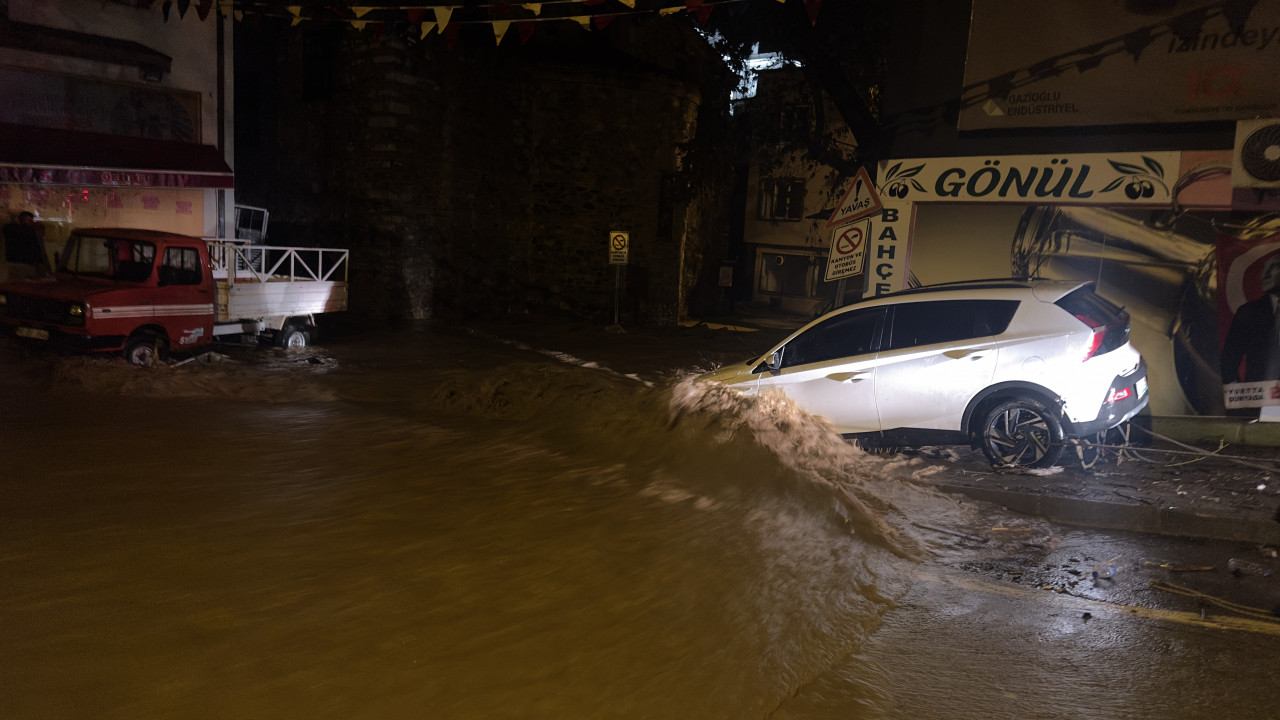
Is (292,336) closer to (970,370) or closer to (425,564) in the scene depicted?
(425,564)

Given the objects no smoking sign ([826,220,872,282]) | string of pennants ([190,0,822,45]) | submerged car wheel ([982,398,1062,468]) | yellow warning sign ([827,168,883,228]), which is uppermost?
string of pennants ([190,0,822,45])

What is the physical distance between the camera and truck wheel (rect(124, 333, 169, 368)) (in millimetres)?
10938

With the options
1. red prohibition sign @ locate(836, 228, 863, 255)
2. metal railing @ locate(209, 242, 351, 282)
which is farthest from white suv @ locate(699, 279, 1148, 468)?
metal railing @ locate(209, 242, 351, 282)

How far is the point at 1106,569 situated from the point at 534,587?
3738 mm

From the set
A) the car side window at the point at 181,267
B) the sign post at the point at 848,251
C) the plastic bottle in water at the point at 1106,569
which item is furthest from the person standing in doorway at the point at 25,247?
the plastic bottle in water at the point at 1106,569

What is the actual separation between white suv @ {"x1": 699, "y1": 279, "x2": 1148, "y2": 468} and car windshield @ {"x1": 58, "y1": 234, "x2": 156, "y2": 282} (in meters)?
8.13

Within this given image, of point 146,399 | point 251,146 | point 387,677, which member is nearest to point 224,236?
point 251,146

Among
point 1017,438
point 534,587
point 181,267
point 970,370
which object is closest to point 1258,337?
point 1017,438

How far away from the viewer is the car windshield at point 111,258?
11.2 meters

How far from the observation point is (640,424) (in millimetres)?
7613

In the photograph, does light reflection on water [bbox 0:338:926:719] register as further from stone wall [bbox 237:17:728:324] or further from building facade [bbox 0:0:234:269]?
stone wall [bbox 237:17:728:324]

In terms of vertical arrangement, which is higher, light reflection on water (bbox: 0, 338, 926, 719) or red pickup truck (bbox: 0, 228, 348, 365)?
red pickup truck (bbox: 0, 228, 348, 365)

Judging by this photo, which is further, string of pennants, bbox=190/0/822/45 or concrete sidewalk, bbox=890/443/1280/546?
string of pennants, bbox=190/0/822/45

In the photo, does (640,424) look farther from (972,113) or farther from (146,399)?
(972,113)
